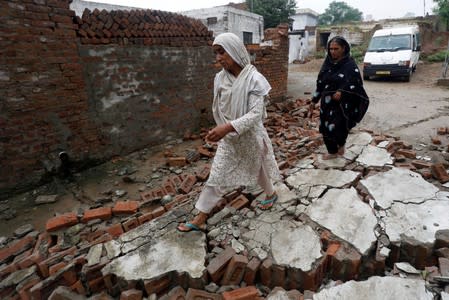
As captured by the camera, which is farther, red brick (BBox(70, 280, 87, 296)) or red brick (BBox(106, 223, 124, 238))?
red brick (BBox(106, 223, 124, 238))

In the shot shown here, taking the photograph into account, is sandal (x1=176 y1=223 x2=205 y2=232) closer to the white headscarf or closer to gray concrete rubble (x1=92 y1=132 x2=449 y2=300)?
gray concrete rubble (x1=92 y1=132 x2=449 y2=300)

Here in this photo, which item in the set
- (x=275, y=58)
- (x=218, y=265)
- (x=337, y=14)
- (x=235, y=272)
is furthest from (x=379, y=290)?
(x=337, y=14)

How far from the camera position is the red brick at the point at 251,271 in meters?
1.93

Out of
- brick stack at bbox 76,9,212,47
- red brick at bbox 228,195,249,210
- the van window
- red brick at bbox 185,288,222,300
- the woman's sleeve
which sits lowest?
red brick at bbox 185,288,222,300

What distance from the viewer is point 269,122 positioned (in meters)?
6.01

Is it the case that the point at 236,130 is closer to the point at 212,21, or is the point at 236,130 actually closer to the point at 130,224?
the point at 130,224

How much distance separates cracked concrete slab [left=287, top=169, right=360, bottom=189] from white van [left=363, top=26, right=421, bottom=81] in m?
10.00

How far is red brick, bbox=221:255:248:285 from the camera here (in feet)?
6.39

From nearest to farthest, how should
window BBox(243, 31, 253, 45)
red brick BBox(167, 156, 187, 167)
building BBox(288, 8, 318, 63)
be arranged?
red brick BBox(167, 156, 187, 167) → window BBox(243, 31, 253, 45) → building BBox(288, 8, 318, 63)

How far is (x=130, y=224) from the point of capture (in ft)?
8.63

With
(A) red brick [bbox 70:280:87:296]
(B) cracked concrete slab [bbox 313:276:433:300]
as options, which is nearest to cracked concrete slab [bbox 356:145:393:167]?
(B) cracked concrete slab [bbox 313:276:433:300]

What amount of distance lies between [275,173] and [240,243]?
0.70 m

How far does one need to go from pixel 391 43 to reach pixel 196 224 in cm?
1297

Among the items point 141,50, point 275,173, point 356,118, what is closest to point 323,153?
point 356,118
